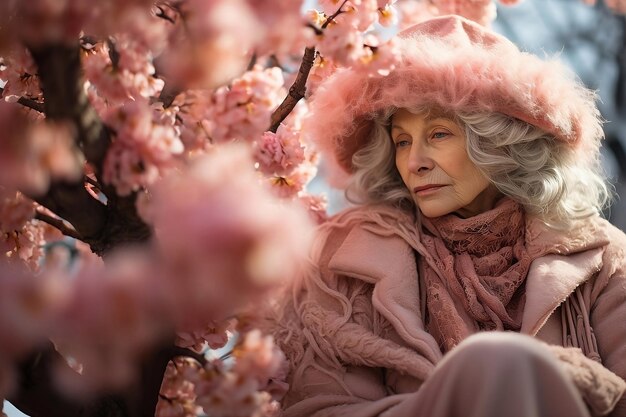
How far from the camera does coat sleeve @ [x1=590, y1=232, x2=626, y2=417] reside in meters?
1.71

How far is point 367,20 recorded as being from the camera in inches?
61.0

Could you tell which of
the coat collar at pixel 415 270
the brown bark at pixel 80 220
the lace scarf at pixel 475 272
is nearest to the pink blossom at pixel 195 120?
the brown bark at pixel 80 220

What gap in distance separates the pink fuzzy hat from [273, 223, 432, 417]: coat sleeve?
42 centimetres

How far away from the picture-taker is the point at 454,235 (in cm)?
188

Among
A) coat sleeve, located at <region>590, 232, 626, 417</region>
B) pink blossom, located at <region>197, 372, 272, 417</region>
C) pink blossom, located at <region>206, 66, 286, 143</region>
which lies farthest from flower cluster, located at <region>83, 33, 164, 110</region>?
coat sleeve, located at <region>590, 232, 626, 417</region>

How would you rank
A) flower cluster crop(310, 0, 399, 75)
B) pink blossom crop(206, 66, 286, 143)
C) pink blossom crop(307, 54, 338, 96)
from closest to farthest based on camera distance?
1. pink blossom crop(206, 66, 286, 143)
2. flower cluster crop(310, 0, 399, 75)
3. pink blossom crop(307, 54, 338, 96)

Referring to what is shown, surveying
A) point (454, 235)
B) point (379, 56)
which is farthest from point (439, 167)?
point (379, 56)

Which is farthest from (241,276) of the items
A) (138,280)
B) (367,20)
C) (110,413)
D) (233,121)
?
(367,20)

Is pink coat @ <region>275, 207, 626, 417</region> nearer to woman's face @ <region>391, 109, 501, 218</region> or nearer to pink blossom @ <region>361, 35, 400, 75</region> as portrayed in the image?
woman's face @ <region>391, 109, 501, 218</region>

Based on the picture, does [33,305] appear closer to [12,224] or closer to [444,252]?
[12,224]

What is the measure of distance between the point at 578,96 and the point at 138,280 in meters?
1.33

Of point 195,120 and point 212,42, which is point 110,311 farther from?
point 195,120

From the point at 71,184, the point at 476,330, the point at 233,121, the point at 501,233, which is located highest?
the point at 233,121

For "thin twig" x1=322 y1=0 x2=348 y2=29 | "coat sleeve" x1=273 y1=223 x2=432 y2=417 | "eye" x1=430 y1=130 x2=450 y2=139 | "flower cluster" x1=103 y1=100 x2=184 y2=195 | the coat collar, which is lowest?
"coat sleeve" x1=273 y1=223 x2=432 y2=417
